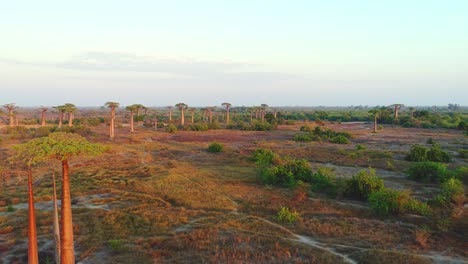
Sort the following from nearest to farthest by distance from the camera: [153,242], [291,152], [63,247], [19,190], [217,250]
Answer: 1. [63,247]
2. [217,250]
3. [153,242]
4. [19,190]
5. [291,152]

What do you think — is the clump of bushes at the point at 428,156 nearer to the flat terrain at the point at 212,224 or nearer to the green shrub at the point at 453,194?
the flat terrain at the point at 212,224

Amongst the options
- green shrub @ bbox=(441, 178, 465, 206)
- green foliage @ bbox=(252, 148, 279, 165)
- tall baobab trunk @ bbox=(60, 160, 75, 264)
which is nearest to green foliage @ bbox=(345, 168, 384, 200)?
green shrub @ bbox=(441, 178, 465, 206)

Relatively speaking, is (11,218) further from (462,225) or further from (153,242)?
(462,225)

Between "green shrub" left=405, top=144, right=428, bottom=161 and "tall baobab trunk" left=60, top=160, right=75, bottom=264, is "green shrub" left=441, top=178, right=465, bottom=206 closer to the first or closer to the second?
"green shrub" left=405, top=144, right=428, bottom=161

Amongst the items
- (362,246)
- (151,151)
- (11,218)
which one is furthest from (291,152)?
(11,218)

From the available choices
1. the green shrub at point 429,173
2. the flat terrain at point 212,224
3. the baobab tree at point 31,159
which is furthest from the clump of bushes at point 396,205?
the baobab tree at point 31,159
